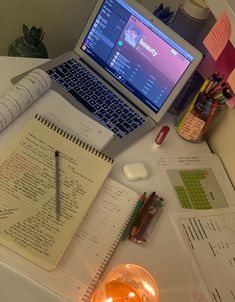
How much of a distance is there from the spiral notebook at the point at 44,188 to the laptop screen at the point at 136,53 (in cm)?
26

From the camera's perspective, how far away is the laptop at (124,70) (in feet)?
3.42

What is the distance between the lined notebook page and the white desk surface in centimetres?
2

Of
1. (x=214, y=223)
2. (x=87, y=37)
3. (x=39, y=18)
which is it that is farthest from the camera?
(x=39, y=18)

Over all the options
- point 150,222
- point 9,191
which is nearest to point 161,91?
point 150,222

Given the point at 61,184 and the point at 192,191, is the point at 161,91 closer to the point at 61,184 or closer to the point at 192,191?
the point at 192,191

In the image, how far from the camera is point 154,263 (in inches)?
33.1

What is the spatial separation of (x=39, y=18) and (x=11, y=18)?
11cm

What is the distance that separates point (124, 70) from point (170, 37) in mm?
173

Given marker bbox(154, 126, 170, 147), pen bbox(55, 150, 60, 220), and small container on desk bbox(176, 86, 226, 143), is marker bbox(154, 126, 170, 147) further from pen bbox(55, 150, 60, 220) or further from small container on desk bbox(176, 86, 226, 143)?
pen bbox(55, 150, 60, 220)

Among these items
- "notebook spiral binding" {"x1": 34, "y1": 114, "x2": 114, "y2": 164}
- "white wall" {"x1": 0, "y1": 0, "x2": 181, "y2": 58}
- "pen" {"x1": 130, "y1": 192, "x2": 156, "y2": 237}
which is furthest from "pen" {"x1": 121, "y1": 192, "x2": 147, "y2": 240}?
"white wall" {"x1": 0, "y1": 0, "x2": 181, "y2": 58}

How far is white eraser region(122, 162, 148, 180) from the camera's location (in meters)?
0.97

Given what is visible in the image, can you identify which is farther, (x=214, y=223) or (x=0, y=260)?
(x=214, y=223)

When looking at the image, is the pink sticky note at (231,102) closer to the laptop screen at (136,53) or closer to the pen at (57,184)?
the laptop screen at (136,53)

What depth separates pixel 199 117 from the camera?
3.56 ft
